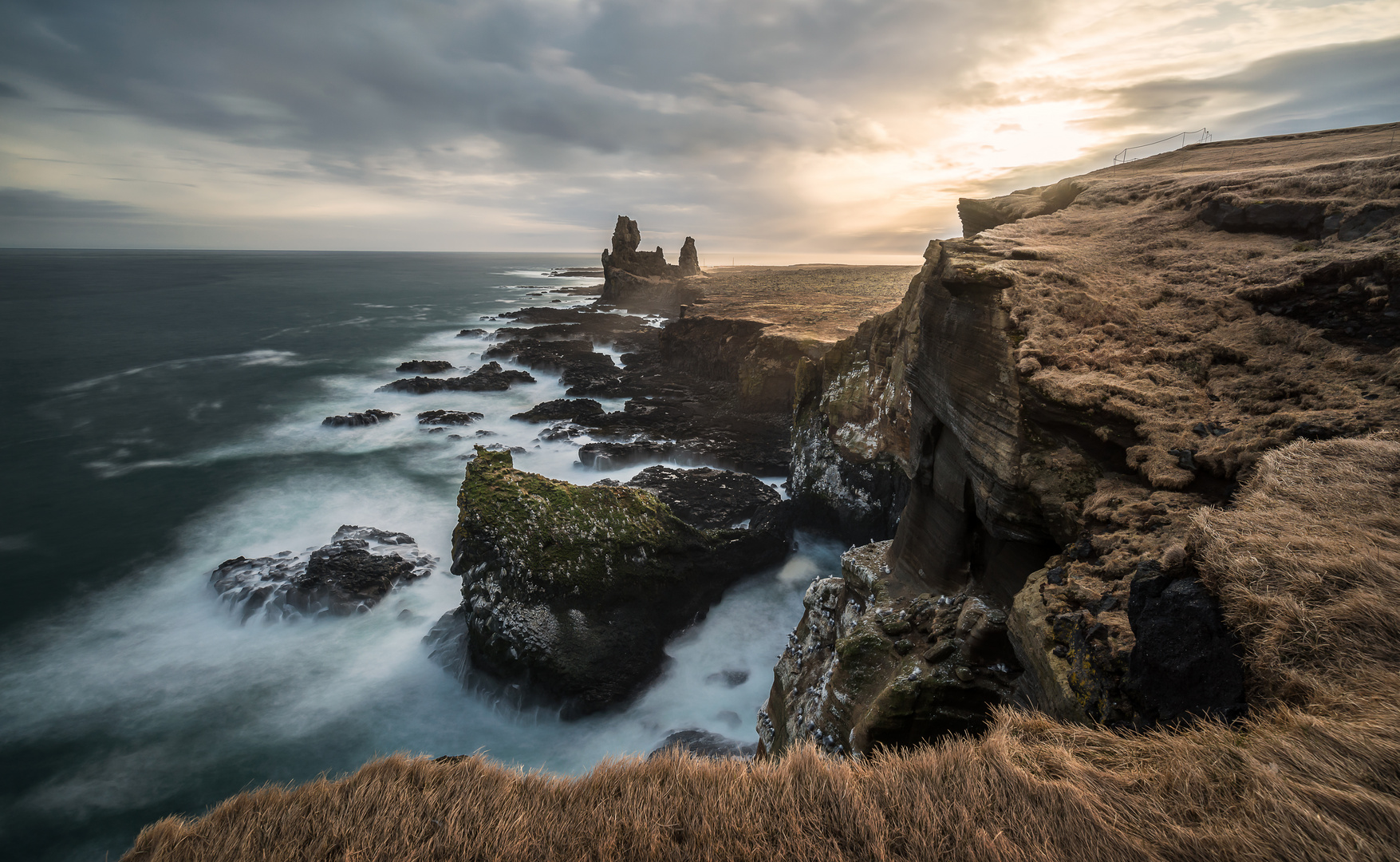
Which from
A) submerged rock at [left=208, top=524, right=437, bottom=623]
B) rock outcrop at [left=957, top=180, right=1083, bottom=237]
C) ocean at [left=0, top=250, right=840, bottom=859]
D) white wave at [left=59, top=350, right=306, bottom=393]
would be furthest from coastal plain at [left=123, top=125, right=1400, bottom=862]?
white wave at [left=59, top=350, right=306, bottom=393]

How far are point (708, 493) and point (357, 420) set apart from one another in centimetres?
2569

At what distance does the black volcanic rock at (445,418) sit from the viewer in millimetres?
34688

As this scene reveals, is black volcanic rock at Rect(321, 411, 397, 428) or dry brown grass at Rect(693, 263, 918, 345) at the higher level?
dry brown grass at Rect(693, 263, 918, 345)

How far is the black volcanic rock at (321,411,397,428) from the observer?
3478cm

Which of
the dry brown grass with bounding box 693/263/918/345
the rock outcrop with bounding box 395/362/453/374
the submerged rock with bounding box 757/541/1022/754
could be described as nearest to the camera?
the submerged rock with bounding box 757/541/1022/754

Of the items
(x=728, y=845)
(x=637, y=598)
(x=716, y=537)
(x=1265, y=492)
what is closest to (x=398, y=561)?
(x=637, y=598)

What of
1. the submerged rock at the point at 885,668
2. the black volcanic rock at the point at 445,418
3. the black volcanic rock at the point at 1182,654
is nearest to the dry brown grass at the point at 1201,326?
the black volcanic rock at the point at 1182,654

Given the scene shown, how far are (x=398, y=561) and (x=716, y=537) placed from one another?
36.3 ft

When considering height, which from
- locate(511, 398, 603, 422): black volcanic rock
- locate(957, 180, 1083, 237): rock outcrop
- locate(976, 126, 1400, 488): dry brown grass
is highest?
locate(957, 180, 1083, 237): rock outcrop

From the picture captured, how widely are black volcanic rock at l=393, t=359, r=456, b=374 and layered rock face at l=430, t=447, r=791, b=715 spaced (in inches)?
1412

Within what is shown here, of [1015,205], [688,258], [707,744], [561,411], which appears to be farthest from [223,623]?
[688,258]

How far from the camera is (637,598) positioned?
15.6 m

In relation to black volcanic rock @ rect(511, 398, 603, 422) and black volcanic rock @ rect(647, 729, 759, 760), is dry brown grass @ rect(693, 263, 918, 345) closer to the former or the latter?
black volcanic rock @ rect(511, 398, 603, 422)

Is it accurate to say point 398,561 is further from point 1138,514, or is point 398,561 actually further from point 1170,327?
point 1170,327
